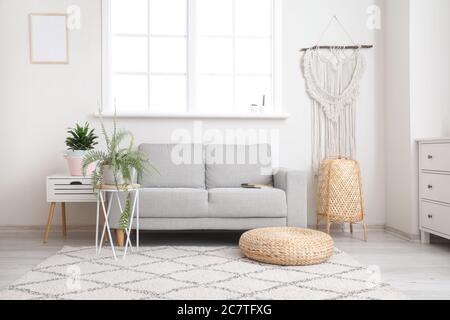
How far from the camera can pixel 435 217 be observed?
143 inches

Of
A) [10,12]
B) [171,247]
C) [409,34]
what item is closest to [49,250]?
[171,247]

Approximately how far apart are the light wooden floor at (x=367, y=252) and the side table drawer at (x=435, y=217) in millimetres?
162

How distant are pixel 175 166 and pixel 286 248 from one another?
4.87 feet

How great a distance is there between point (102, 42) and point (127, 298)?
2.79 meters

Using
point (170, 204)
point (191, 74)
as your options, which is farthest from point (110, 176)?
point (191, 74)

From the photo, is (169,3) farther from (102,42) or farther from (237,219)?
(237,219)

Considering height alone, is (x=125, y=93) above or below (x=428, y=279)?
above

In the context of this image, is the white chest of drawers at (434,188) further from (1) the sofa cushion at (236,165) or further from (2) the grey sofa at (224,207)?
(1) the sofa cushion at (236,165)

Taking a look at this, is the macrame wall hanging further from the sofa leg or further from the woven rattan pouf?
the sofa leg

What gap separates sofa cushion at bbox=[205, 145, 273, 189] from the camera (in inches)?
161

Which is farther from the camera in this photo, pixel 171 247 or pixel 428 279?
pixel 171 247

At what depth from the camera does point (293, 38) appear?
4469mm

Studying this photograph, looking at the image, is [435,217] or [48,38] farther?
[48,38]

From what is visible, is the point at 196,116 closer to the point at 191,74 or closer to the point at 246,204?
the point at 191,74
